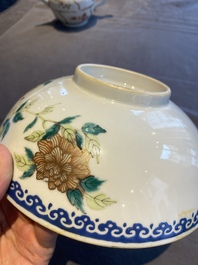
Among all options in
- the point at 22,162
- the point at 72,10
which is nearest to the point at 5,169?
the point at 22,162

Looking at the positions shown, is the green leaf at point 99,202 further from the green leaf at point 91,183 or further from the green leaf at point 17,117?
the green leaf at point 17,117

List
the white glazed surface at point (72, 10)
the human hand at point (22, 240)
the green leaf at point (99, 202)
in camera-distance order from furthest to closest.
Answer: the white glazed surface at point (72, 10) < the human hand at point (22, 240) < the green leaf at point (99, 202)

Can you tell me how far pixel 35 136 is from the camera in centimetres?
43

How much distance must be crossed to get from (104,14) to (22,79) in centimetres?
58

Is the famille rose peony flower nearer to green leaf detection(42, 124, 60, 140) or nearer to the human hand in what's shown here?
green leaf detection(42, 124, 60, 140)

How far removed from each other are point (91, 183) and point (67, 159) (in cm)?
4

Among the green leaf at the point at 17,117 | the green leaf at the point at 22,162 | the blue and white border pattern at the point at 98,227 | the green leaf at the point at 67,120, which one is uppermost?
the green leaf at the point at 67,120

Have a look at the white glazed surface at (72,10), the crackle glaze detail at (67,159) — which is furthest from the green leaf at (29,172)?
the white glazed surface at (72,10)

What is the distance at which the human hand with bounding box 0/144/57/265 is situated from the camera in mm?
509

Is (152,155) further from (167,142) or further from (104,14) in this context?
(104,14)

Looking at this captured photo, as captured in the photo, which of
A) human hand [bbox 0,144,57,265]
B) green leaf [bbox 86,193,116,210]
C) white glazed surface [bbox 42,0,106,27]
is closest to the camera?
green leaf [bbox 86,193,116,210]

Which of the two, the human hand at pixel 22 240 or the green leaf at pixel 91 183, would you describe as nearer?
the green leaf at pixel 91 183

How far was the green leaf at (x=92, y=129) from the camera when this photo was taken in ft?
1.36

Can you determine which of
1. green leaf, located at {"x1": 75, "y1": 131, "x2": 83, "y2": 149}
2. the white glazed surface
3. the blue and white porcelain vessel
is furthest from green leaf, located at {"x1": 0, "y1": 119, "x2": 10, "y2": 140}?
the white glazed surface
